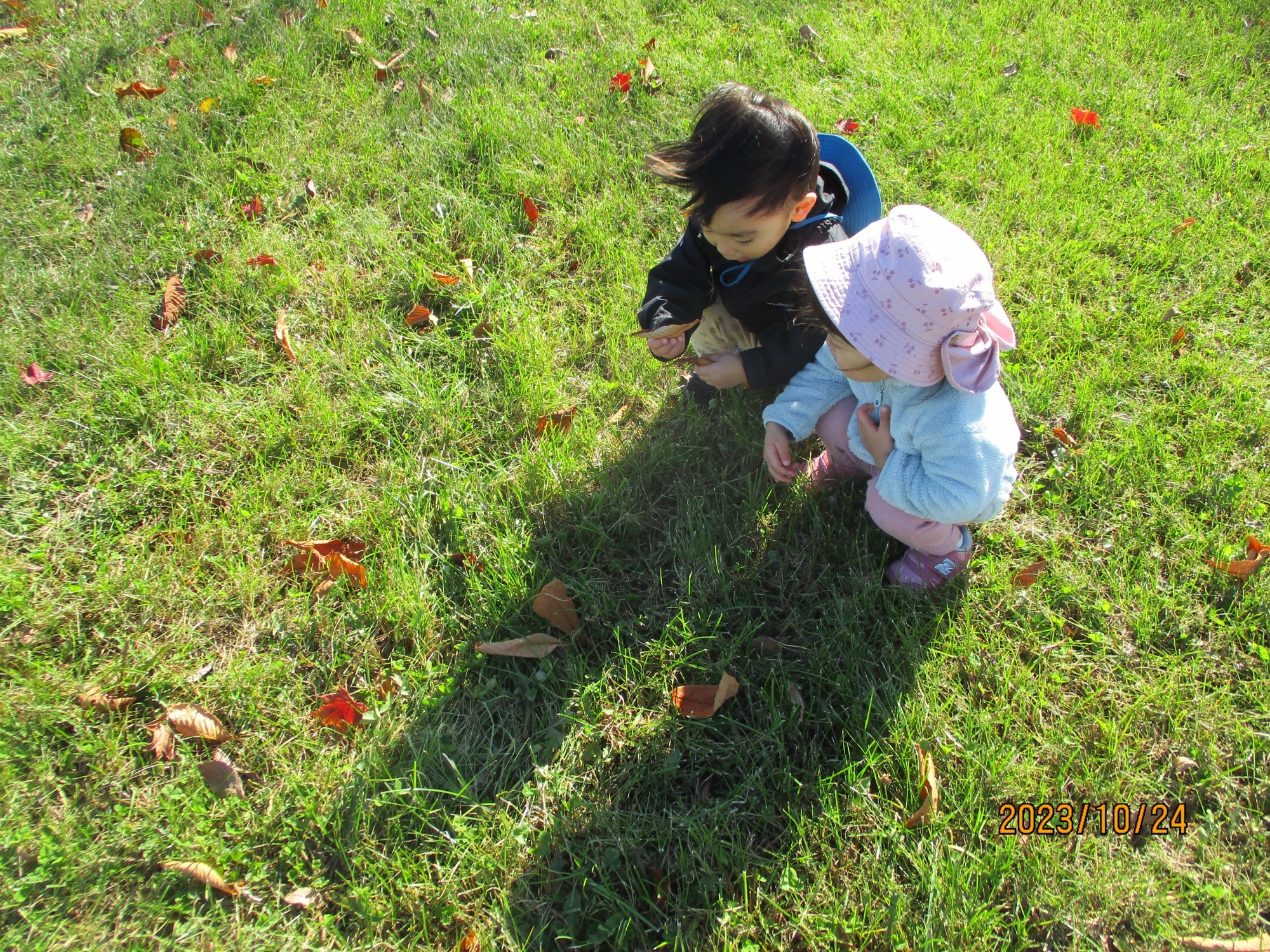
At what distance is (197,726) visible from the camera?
1.99 m

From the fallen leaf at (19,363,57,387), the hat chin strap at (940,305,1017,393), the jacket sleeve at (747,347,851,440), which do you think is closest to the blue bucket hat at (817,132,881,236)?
the jacket sleeve at (747,347,851,440)

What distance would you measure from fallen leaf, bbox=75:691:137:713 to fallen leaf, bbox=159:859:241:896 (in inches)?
19.3

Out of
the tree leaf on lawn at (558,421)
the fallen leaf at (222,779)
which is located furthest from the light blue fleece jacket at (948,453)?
the fallen leaf at (222,779)

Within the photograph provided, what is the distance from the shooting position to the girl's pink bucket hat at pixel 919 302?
1.66 meters

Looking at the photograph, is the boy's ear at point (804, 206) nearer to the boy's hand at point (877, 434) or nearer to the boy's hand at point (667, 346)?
the boy's hand at point (667, 346)

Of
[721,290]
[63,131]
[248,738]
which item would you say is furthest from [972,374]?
Answer: [63,131]

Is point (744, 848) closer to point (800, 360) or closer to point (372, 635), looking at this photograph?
point (372, 635)

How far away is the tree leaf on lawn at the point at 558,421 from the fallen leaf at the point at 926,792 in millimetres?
1505

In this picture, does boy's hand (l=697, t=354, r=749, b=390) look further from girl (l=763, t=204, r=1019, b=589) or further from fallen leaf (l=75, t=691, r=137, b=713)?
fallen leaf (l=75, t=691, r=137, b=713)

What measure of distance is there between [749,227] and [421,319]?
145 cm

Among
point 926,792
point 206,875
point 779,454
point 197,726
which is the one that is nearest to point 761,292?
point 779,454

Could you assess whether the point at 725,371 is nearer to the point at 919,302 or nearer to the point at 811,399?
the point at 811,399

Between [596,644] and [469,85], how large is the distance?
3274mm

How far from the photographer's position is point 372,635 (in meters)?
2.19
